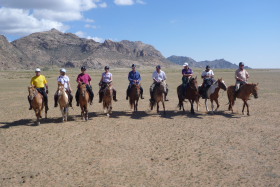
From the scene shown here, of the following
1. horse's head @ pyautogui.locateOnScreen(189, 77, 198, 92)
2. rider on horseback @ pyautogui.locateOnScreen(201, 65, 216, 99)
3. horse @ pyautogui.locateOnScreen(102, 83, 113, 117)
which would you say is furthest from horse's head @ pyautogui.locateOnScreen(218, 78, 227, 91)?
horse @ pyautogui.locateOnScreen(102, 83, 113, 117)

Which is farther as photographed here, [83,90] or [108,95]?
[108,95]

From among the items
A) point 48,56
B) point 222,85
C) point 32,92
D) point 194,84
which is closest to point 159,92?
point 194,84

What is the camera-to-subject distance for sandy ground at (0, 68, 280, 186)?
6430 millimetres

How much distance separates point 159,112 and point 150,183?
829cm

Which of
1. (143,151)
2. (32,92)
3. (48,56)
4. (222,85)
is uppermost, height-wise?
(48,56)

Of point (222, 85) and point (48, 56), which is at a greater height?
point (48, 56)

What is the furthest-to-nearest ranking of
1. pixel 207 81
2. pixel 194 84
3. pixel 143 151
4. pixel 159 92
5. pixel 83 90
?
pixel 207 81
pixel 159 92
pixel 194 84
pixel 83 90
pixel 143 151

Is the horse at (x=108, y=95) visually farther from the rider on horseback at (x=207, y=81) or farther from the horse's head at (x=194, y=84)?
the rider on horseback at (x=207, y=81)

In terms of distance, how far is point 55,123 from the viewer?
12078 mm

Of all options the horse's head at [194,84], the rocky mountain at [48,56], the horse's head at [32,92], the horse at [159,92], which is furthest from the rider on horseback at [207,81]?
the rocky mountain at [48,56]

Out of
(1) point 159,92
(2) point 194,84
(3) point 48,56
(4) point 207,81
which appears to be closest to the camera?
(2) point 194,84

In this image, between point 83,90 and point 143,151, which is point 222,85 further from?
point 143,151

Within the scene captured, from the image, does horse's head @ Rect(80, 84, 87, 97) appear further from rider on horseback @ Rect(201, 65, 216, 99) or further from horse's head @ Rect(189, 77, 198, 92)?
rider on horseback @ Rect(201, 65, 216, 99)

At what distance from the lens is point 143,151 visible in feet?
27.1
